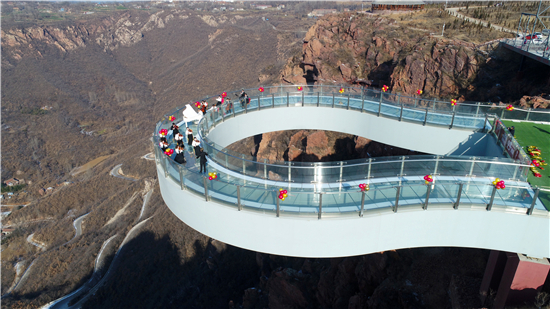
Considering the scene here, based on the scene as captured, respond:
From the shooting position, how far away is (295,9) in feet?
500

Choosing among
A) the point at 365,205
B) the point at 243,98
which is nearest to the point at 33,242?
the point at 243,98

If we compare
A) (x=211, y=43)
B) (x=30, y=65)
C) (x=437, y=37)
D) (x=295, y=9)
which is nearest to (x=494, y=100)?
(x=437, y=37)

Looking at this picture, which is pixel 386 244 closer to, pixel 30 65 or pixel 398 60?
pixel 398 60

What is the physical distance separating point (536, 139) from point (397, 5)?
36.7m

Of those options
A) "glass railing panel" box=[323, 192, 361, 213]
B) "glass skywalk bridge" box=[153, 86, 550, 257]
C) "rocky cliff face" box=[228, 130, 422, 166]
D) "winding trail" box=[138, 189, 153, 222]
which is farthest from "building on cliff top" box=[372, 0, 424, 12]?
"winding trail" box=[138, 189, 153, 222]

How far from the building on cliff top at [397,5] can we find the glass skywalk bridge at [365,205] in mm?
38544

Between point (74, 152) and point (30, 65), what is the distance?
175 ft

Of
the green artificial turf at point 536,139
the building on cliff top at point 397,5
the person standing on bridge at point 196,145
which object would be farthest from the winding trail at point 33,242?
the building on cliff top at point 397,5

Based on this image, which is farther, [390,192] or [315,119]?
[315,119]

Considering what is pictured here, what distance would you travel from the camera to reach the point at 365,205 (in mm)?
10570

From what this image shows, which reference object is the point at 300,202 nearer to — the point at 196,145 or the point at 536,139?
the point at 196,145

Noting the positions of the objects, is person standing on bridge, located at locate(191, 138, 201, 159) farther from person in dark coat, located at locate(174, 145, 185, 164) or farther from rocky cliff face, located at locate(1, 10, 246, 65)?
rocky cliff face, located at locate(1, 10, 246, 65)

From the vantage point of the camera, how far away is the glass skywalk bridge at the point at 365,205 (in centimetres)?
1030

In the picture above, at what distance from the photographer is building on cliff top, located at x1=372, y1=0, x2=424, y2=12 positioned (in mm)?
44594
